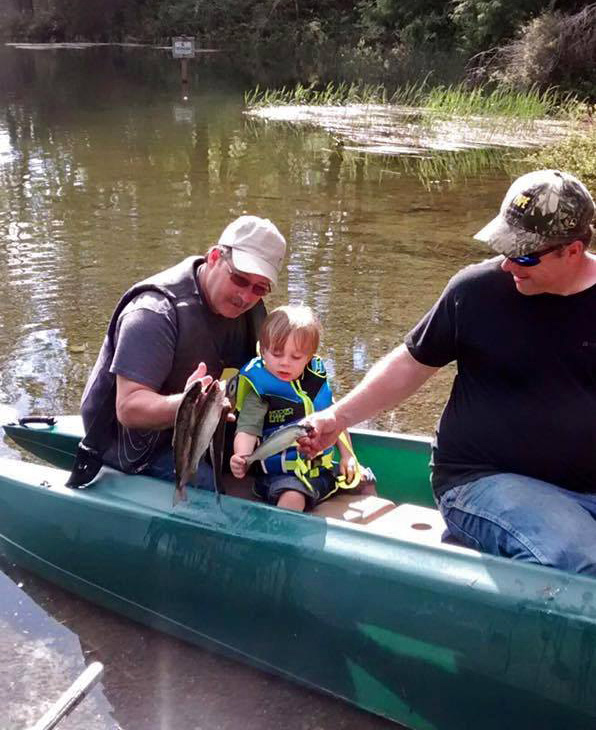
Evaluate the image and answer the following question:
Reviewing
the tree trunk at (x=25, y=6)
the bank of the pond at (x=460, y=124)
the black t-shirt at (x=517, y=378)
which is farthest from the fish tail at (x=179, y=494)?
the tree trunk at (x=25, y=6)

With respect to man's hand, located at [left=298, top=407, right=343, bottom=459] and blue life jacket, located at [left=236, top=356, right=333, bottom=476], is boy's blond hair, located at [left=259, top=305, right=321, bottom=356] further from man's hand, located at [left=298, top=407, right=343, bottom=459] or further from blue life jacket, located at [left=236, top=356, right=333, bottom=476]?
man's hand, located at [left=298, top=407, right=343, bottom=459]

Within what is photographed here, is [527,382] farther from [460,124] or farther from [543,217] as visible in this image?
[460,124]

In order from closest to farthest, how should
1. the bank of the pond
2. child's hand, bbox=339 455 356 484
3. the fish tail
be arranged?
1. the fish tail
2. child's hand, bbox=339 455 356 484
3. the bank of the pond

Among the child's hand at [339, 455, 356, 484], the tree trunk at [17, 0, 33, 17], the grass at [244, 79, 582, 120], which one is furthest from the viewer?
the tree trunk at [17, 0, 33, 17]

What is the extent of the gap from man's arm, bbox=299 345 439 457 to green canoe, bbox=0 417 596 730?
0.23 m

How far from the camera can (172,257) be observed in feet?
24.4

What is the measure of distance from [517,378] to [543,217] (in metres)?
0.40

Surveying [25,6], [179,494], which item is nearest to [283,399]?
[179,494]

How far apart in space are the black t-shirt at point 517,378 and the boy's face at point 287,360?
477 mm

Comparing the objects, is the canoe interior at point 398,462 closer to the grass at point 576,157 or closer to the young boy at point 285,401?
the young boy at point 285,401

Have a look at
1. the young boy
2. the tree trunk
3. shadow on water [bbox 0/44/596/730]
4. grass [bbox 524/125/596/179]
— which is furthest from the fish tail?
the tree trunk

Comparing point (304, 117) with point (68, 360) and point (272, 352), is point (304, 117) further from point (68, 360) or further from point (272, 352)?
point (272, 352)

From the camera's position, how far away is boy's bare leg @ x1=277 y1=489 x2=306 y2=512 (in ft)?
9.02

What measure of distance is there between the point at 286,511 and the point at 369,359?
2774 mm
